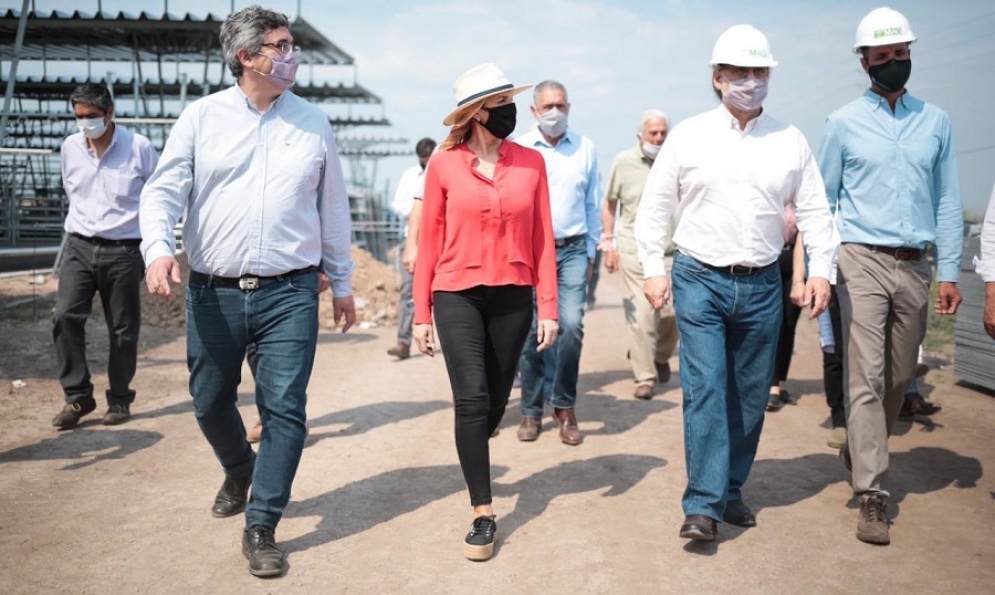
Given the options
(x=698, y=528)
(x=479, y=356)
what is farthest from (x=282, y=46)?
(x=698, y=528)

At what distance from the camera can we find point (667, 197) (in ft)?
17.0

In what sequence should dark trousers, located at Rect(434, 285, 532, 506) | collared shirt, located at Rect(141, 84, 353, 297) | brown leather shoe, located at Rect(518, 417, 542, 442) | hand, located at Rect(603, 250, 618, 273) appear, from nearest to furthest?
collared shirt, located at Rect(141, 84, 353, 297) < dark trousers, located at Rect(434, 285, 532, 506) < brown leather shoe, located at Rect(518, 417, 542, 442) < hand, located at Rect(603, 250, 618, 273)

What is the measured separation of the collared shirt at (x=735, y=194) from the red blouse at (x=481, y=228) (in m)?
0.58

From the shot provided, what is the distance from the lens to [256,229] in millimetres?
4641

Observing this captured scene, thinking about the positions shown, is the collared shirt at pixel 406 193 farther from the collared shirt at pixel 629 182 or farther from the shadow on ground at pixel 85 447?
the shadow on ground at pixel 85 447

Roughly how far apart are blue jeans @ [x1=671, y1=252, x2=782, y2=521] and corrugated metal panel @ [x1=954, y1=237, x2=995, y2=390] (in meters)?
4.38

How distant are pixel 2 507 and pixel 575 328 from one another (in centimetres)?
388

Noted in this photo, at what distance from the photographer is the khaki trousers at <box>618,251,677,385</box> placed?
9.08 metres

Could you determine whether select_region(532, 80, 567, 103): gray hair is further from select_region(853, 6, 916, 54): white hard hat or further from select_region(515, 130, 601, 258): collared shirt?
select_region(853, 6, 916, 54): white hard hat

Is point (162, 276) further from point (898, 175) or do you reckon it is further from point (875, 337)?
point (898, 175)

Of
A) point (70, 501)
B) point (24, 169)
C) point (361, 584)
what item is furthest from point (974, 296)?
point (24, 169)

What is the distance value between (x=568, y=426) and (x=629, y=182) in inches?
118

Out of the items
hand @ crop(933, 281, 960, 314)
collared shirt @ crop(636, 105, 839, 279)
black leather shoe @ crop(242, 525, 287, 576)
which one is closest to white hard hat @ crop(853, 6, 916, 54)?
collared shirt @ crop(636, 105, 839, 279)

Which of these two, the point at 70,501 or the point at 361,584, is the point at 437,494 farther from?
the point at 70,501
